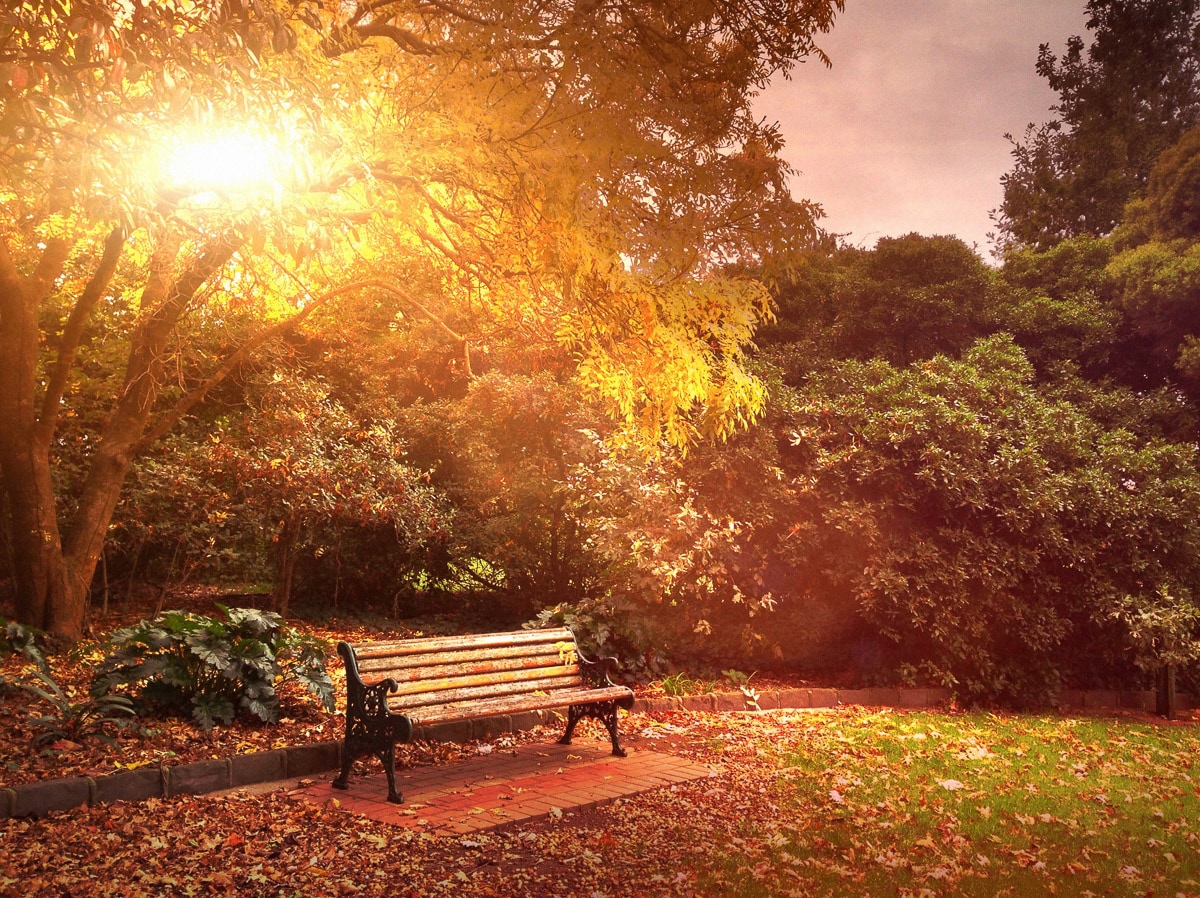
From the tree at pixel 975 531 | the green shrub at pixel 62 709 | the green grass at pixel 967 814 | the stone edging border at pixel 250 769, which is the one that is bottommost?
the green grass at pixel 967 814

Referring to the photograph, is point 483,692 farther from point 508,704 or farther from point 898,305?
point 898,305

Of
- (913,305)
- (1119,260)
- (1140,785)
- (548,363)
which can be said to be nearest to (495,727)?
(1140,785)

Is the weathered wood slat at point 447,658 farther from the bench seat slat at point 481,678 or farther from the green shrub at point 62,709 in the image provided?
the green shrub at point 62,709

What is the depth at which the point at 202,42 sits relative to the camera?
496cm

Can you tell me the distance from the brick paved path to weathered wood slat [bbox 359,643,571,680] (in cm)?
64

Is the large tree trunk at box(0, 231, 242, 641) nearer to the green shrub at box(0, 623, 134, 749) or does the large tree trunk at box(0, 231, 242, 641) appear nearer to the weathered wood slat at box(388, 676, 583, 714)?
the green shrub at box(0, 623, 134, 749)

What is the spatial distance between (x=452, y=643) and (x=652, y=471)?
4.07 m

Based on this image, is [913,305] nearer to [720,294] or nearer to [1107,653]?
[1107,653]

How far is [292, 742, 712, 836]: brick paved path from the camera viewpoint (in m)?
5.07

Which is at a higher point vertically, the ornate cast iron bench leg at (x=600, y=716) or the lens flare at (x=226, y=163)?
the lens flare at (x=226, y=163)

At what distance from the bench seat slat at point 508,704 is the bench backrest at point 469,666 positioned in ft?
0.25

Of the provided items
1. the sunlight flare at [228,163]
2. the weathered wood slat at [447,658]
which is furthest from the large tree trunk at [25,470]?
the weathered wood slat at [447,658]

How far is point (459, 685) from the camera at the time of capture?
6168 millimetres

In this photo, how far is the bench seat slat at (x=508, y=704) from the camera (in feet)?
18.8
